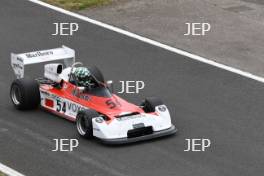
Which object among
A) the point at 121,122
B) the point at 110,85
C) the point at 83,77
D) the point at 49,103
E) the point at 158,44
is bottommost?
the point at 158,44

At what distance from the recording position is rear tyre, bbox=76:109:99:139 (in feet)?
69.1

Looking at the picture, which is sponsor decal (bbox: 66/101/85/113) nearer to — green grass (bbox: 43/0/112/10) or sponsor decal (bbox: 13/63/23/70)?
sponsor decal (bbox: 13/63/23/70)

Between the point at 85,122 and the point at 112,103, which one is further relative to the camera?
the point at 112,103

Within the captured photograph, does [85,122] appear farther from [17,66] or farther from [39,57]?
[17,66]

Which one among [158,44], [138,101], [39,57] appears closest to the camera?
[39,57]

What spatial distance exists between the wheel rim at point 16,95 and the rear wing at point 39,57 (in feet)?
1.49

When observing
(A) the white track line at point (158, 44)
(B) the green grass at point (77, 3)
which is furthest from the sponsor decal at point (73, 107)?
(B) the green grass at point (77, 3)

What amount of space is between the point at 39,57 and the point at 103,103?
2.20 m

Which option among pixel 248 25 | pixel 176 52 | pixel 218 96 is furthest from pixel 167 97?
pixel 248 25

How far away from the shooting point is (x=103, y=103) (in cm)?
→ 2172

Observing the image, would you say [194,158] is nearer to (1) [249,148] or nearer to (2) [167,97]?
(1) [249,148]

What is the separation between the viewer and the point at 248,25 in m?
28.1

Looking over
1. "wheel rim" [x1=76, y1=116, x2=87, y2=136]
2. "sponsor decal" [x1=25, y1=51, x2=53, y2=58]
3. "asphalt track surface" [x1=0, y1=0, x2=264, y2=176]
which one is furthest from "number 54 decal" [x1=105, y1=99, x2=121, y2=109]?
"sponsor decal" [x1=25, y1=51, x2=53, y2=58]

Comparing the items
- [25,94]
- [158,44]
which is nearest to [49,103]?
[25,94]
